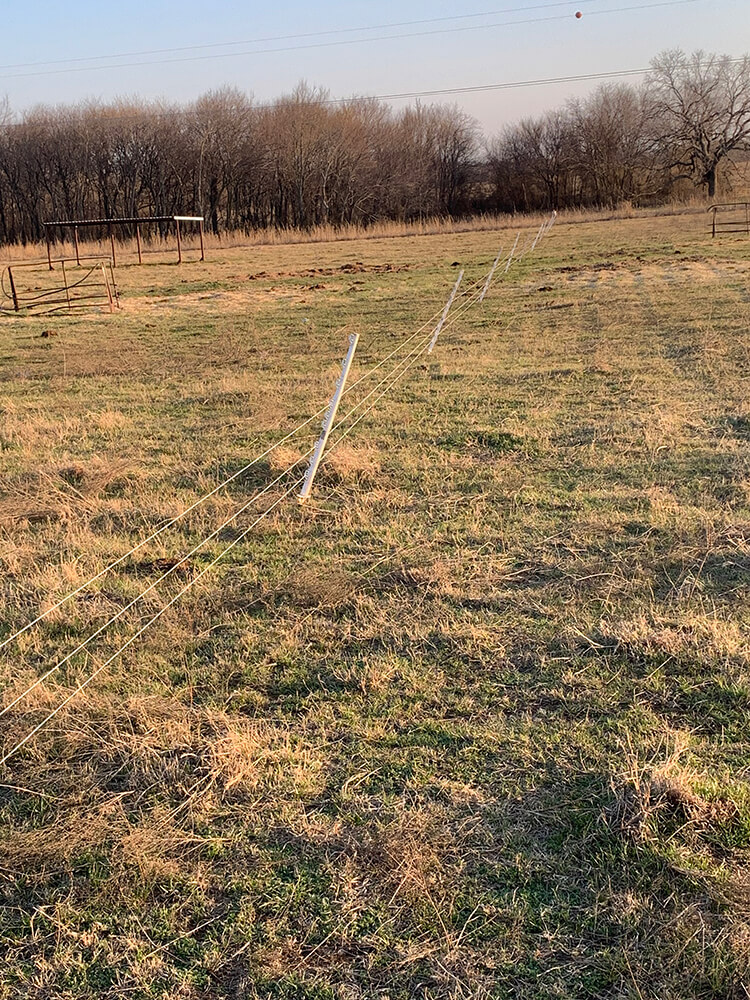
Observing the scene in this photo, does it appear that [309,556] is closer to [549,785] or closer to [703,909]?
[549,785]

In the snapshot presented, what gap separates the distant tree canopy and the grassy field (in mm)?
54501

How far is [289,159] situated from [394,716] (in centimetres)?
6111

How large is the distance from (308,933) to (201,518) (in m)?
3.30

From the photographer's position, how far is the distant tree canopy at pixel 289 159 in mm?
56000

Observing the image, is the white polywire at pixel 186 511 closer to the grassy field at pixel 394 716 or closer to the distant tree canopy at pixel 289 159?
the grassy field at pixel 394 716

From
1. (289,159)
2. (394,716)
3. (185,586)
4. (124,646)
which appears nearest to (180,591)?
(185,586)

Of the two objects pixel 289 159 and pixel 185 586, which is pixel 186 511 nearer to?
pixel 185 586

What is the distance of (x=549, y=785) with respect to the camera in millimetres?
2453

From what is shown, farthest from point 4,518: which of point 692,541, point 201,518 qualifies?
point 692,541

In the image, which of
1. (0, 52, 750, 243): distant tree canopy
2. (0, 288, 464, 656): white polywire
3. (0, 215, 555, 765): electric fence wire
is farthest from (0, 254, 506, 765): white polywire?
(0, 52, 750, 243): distant tree canopy

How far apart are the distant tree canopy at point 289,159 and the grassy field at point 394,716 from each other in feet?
179

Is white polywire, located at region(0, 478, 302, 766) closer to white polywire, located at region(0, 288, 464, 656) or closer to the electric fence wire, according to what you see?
the electric fence wire

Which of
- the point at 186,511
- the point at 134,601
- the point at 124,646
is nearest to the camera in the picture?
the point at 124,646

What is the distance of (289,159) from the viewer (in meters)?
57.3
